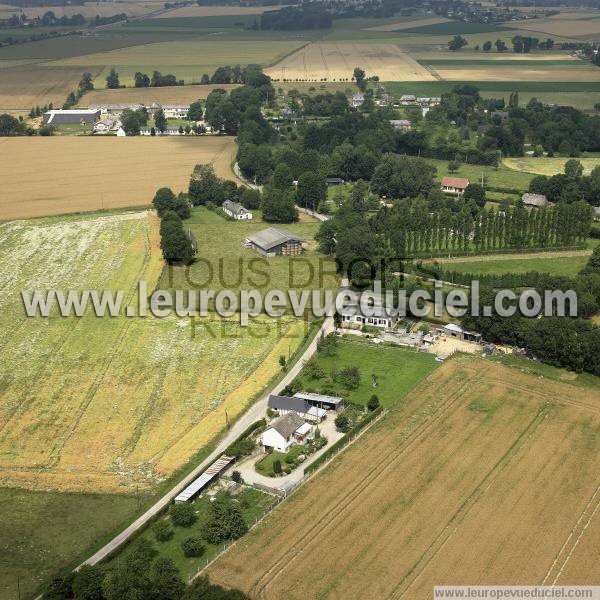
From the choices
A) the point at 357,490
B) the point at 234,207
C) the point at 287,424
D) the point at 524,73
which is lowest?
the point at 524,73

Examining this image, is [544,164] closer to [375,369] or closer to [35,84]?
[375,369]

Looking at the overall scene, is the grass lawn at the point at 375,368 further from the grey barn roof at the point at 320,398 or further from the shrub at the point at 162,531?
the shrub at the point at 162,531

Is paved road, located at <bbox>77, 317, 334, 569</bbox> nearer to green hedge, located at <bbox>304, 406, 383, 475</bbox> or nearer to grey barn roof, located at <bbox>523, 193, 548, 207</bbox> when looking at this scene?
green hedge, located at <bbox>304, 406, 383, 475</bbox>

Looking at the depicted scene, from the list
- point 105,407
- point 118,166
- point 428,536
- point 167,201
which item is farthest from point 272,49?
point 428,536

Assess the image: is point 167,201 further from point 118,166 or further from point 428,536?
point 428,536

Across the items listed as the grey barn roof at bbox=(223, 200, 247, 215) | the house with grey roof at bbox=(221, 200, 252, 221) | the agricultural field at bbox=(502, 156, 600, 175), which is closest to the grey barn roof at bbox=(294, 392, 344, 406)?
the house with grey roof at bbox=(221, 200, 252, 221)

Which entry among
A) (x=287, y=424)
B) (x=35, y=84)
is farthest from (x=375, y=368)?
(x=35, y=84)

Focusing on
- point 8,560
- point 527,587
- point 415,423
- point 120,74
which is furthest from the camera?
point 120,74

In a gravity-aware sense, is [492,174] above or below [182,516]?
below
